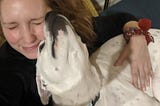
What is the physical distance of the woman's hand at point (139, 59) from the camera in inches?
46.0

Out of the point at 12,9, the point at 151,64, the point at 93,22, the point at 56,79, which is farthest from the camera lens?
the point at 93,22

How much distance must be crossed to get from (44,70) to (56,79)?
1.4 inches

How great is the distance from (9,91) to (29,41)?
0.18m

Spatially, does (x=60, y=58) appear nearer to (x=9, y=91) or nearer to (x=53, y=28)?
(x=53, y=28)

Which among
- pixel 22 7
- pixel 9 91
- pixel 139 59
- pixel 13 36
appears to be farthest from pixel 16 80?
pixel 139 59

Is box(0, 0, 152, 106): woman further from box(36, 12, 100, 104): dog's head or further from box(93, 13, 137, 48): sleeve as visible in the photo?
box(36, 12, 100, 104): dog's head

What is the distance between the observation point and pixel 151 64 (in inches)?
47.9

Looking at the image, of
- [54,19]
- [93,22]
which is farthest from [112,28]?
[54,19]

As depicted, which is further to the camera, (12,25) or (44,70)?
(12,25)

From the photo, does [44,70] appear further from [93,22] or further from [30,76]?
[93,22]

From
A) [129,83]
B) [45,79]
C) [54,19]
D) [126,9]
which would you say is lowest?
[126,9]

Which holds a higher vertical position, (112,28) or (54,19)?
(54,19)

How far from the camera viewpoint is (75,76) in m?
0.83

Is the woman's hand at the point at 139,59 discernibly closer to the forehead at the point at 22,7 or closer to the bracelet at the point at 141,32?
the bracelet at the point at 141,32
